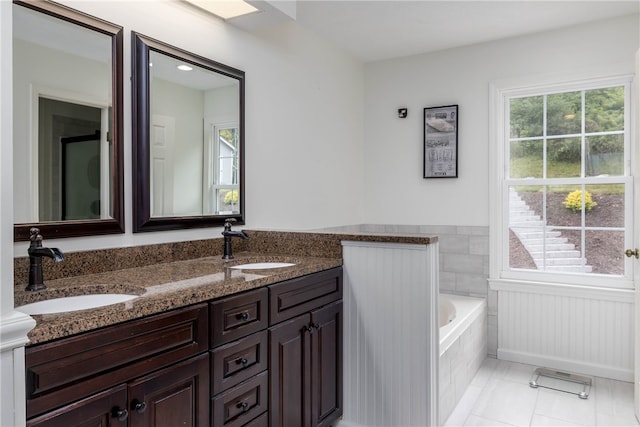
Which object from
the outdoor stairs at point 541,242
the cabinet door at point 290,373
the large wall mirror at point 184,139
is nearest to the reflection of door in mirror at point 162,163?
the large wall mirror at point 184,139

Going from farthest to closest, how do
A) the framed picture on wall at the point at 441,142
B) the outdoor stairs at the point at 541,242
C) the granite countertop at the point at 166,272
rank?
1. the framed picture on wall at the point at 441,142
2. the outdoor stairs at the point at 541,242
3. the granite countertop at the point at 166,272

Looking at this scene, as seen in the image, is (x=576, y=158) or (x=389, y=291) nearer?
(x=389, y=291)

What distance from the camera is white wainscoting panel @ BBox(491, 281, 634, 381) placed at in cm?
286

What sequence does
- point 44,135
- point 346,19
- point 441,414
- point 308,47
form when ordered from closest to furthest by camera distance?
point 44,135 < point 441,414 < point 346,19 < point 308,47

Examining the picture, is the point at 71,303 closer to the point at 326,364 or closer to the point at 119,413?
the point at 119,413

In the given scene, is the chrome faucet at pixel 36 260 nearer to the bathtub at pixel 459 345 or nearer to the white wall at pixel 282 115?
the white wall at pixel 282 115

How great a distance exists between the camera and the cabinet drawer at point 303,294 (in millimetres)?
1733

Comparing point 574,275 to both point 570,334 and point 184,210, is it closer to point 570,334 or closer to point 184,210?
point 570,334

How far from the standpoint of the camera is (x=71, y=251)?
167 cm

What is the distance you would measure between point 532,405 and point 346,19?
2.79 meters

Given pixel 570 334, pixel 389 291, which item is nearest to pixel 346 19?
pixel 389 291

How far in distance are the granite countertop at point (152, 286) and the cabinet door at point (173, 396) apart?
7.8 inches

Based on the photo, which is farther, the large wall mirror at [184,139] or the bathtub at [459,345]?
the bathtub at [459,345]

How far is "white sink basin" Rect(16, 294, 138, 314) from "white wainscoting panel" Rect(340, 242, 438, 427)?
1088 mm
